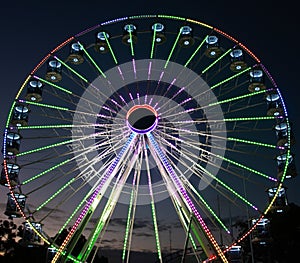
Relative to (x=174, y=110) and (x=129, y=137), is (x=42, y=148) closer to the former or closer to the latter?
(x=129, y=137)

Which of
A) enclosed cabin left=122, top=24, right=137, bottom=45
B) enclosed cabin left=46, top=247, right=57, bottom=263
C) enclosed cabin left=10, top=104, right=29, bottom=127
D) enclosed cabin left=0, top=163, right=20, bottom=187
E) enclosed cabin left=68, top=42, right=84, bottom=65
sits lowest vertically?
enclosed cabin left=46, top=247, right=57, bottom=263

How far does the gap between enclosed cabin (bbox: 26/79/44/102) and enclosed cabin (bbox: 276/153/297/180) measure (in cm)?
976

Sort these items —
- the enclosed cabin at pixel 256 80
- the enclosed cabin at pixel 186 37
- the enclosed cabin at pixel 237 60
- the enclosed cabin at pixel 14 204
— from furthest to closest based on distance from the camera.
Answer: the enclosed cabin at pixel 237 60
the enclosed cabin at pixel 186 37
the enclosed cabin at pixel 256 80
the enclosed cabin at pixel 14 204

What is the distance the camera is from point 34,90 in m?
16.8

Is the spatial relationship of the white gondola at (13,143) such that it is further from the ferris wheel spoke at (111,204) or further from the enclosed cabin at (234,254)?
the enclosed cabin at (234,254)

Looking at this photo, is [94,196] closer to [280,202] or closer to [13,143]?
[13,143]

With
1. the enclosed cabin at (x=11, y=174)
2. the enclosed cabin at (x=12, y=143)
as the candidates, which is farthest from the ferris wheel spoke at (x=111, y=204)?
the enclosed cabin at (x=12, y=143)

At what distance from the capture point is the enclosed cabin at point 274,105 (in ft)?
52.2

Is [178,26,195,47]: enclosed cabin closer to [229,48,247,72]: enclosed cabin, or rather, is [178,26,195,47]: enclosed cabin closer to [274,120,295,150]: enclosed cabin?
[229,48,247,72]: enclosed cabin

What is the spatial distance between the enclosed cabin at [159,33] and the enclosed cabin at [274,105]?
4797 millimetres

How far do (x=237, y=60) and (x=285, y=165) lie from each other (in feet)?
15.2

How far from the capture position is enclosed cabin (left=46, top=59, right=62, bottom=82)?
16969 millimetres

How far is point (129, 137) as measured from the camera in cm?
1547

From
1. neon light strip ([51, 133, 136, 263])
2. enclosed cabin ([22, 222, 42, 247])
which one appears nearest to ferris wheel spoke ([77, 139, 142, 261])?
neon light strip ([51, 133, 136, 263])
